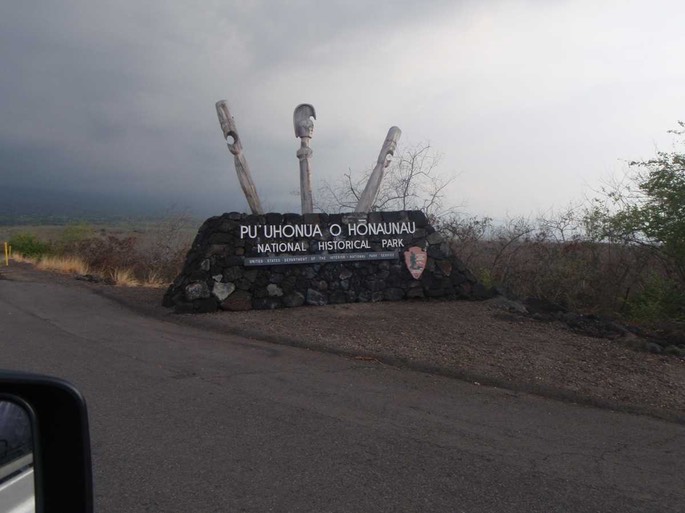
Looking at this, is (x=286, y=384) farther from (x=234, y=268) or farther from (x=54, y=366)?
(x=234, y=268)

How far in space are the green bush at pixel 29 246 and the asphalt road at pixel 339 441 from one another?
26.2 m

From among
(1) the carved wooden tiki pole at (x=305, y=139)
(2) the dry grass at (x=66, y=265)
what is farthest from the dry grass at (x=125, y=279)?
(1) the carved wooden tiki pole at (x=305, y=139)

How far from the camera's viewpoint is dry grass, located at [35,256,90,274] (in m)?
23.9

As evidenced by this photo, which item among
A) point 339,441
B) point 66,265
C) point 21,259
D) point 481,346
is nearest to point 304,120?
point 481,346

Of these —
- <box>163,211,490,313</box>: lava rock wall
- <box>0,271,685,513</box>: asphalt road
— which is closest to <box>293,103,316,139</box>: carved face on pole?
<box>163,211,490,313</box>: lava rock wall

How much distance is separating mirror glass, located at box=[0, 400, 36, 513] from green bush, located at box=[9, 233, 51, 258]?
Answer: 33187 millimetres

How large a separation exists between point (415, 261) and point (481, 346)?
4.74 m

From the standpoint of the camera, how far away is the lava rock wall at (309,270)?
41.9ft

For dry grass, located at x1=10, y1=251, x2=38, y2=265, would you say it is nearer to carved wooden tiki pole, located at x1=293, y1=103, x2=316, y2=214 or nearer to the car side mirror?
carved wooden tiki pole, located at x1=293, y1=103, x2=316, y2=214

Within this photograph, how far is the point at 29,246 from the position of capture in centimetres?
3325

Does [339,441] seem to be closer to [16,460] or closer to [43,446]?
[43,446]

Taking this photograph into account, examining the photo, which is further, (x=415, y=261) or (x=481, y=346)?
(x=415, y=261)

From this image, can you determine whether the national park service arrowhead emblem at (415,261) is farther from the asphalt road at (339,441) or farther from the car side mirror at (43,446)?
the car side mirror at (43,446)

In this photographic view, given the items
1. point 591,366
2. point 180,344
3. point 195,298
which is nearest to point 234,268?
point 195,298
